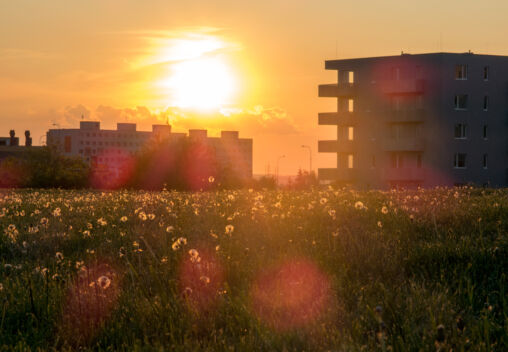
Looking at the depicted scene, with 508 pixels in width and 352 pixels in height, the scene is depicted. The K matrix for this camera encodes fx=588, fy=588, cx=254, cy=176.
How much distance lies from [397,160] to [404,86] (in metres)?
8.40

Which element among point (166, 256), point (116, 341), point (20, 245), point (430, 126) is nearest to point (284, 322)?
point (116, 341)

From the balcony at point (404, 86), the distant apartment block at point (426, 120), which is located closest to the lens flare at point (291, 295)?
the distant apartment block at point (426, 120)

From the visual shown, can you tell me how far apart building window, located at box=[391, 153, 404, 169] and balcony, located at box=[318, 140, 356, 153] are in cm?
478

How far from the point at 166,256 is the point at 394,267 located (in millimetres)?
2544

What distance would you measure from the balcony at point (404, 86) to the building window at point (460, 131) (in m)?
5.78

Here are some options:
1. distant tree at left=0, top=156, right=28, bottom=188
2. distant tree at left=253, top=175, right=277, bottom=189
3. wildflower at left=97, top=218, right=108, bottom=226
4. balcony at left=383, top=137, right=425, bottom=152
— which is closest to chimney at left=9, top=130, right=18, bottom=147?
distant tree at left=0, top=156, right=28, bottom=188

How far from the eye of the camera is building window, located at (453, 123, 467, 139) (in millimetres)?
65625

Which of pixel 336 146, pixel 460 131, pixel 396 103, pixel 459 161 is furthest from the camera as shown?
pixel 336 146

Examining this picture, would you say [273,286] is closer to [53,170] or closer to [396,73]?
[53,170]

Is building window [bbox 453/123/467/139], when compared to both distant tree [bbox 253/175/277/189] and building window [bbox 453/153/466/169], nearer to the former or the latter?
building window [bbox 453/153/466/169]

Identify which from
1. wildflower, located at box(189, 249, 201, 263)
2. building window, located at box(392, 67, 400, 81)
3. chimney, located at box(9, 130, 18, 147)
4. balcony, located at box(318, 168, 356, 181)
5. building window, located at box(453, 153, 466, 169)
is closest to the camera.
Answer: wildflower, located at box(189, 249, 201, 263)

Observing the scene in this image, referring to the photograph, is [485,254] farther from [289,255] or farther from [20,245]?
[20,245]

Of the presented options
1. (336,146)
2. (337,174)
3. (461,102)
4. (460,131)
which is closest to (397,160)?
(337,174)

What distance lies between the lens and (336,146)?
69.0 meters
